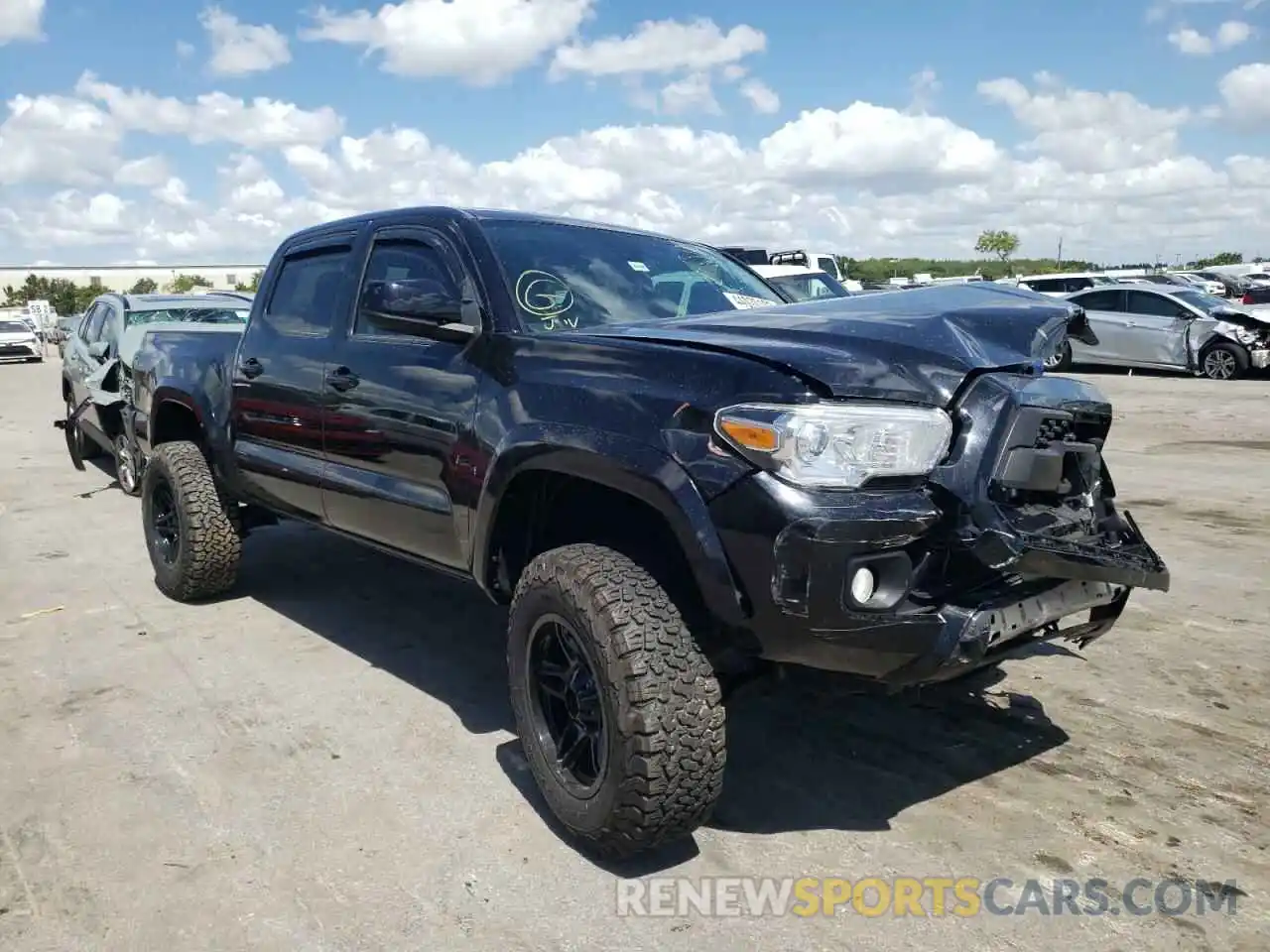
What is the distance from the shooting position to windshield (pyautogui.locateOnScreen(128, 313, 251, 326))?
9.67 m

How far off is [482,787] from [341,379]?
1797mm

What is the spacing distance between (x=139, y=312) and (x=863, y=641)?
8.88 metres

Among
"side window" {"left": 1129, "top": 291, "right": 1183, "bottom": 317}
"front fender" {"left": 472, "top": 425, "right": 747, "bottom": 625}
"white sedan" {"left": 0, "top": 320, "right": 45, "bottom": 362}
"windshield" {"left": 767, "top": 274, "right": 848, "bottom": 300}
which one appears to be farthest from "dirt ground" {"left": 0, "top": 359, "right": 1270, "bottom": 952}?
"white sedan" {"left": 0, "top": 320, "right": 45, "bottom": 362}

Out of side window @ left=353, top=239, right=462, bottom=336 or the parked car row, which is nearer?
side window @ left=353, top=239, right=462, bottom=336

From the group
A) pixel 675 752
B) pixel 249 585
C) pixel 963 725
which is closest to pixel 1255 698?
pixel 963 725

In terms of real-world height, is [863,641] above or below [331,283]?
below

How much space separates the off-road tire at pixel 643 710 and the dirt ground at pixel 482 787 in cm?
20

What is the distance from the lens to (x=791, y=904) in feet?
9.24

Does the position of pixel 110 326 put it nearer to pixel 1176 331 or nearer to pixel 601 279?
pixel 601 279

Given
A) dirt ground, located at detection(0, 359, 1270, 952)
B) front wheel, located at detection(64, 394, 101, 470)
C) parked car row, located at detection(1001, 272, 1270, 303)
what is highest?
parked car row, located at detection(1001, 272, 1270, 303)

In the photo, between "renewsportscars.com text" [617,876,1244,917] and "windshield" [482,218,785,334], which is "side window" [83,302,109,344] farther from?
"renewsportscars.com text" [617,876,1244,917]

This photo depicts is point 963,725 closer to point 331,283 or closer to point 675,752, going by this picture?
point 675,752

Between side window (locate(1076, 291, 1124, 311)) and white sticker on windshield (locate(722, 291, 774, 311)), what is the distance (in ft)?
49.7

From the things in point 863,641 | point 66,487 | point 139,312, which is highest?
point 139,312
